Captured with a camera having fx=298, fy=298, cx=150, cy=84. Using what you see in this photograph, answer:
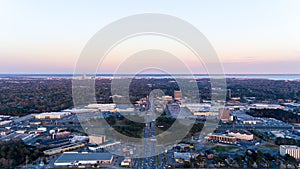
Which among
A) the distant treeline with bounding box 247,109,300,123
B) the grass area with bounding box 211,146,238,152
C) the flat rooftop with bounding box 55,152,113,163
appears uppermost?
the distant treeline with bounding box 247,109,300,123

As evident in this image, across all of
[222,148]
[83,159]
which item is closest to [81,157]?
[83,159]

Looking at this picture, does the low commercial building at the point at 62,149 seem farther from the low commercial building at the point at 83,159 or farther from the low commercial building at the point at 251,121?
the low commercial building at the point at 251,121

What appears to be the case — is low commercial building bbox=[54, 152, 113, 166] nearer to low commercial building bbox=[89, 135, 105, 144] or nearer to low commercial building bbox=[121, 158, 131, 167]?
low commercial building bbox=[121, 158, 131, 167]

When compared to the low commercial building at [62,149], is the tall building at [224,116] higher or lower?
higher

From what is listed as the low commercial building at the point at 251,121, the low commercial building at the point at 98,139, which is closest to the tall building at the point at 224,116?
the low commercial building at the point at 251,121

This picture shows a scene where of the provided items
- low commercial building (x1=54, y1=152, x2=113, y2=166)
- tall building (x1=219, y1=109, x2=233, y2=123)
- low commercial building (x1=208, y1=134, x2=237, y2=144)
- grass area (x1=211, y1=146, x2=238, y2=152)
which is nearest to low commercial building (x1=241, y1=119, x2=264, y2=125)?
tall building (x1=219, y1=109, x2=233, y2=123)

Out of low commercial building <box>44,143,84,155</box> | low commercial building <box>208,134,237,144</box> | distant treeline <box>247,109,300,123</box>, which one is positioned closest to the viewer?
low commercial building <box>44,143,84,155</box>

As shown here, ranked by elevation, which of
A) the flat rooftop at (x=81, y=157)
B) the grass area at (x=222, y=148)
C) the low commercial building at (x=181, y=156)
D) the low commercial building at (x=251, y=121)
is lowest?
the grass area at (x=222, y=148)

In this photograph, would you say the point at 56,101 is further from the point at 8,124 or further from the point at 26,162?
the point at 26,162
